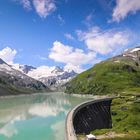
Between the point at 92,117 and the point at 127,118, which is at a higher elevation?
the point at 92,117

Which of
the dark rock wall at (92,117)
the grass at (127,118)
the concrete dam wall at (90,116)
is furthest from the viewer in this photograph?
the grass at (127,118)

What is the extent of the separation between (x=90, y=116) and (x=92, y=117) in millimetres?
993

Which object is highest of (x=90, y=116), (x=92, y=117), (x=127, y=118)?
(x=90, y=116)

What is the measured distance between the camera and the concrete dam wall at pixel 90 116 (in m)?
90.6

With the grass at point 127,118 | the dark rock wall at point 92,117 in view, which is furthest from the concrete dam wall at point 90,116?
the grass at point 127,118

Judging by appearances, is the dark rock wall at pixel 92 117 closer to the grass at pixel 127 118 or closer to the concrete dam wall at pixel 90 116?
the concrete dam wall at pixel 90 116

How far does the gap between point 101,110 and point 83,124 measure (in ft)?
148

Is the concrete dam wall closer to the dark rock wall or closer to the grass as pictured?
the dark rock wall

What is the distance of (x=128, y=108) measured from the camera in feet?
447

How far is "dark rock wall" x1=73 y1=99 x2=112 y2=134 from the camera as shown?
92325 millimetres

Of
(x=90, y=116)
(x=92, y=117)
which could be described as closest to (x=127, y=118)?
(x=92, y=117)

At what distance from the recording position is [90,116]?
113812 millimetres

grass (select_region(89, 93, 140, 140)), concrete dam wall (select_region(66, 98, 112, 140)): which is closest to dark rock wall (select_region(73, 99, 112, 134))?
concrete dam wall (select_region(66, 98, 112, 140))

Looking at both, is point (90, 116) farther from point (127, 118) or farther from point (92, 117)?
point (127, 118)
